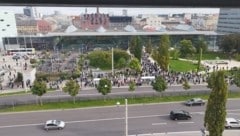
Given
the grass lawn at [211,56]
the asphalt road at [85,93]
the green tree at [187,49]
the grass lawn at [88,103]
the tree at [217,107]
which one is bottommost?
the grass lawn at [88,103]

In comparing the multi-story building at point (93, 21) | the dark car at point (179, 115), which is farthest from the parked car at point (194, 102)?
the multi-story building at point (93, 21)

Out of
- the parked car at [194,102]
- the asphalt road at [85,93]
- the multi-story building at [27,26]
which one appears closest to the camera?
the parked car at [194,102]

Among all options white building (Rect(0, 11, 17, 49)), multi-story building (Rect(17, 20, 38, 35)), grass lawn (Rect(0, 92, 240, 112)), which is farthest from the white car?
multi-story building (Rect(17, 20, 38, 35))

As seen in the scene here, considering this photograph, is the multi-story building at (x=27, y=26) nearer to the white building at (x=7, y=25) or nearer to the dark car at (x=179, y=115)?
the white building at (x=7, y=25)

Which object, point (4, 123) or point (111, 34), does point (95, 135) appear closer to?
point (4, 123)

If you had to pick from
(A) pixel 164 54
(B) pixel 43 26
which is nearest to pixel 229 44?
(A) pixel 164 54

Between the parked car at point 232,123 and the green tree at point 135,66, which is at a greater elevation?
the green tree at point 135,66

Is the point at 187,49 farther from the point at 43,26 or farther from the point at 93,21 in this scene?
the point at 43,26
